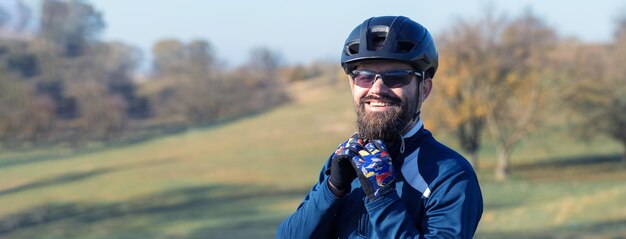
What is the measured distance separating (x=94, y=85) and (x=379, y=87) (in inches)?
1872

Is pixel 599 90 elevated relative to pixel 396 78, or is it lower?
lower

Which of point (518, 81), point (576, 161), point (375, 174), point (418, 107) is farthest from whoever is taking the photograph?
point (576, 161)

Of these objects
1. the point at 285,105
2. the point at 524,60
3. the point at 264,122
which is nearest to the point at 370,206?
the point at 524,60

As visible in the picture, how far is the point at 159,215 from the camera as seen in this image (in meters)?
29.1

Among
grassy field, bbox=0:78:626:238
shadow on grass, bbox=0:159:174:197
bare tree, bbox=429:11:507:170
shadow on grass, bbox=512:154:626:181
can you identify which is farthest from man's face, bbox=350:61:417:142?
shadow on grass, bbox=512:154:626:181

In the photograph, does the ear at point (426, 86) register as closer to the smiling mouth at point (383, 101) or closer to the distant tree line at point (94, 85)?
the smiling mouth at point (383, 101)

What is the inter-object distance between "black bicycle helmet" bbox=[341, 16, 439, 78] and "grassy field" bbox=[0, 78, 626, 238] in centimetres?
1324

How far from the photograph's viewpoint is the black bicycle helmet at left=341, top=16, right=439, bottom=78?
2.76 meters

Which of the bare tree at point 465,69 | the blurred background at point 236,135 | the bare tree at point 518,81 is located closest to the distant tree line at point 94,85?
the blurred background at point 236,135

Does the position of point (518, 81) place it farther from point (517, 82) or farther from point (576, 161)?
point (576, 161)

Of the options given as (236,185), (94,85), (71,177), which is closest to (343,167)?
(236,185)

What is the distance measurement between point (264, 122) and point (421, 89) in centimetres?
5463

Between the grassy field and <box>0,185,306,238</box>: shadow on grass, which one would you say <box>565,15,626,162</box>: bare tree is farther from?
<box>0,185,306,238</box>: shadow on grass

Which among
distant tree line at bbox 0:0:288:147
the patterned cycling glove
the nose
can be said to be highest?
the nose
